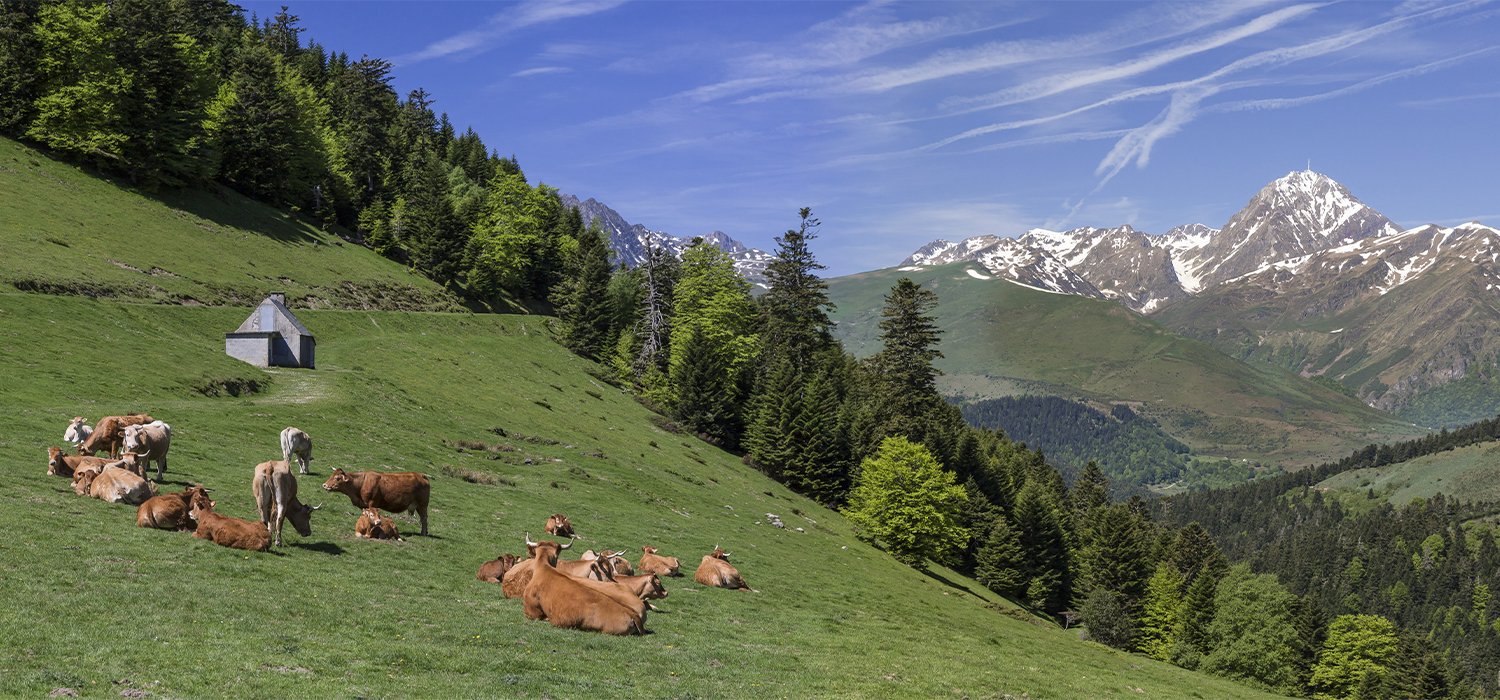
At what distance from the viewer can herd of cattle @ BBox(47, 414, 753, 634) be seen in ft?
60.5

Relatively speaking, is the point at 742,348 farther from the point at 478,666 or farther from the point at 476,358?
the point at 478,666

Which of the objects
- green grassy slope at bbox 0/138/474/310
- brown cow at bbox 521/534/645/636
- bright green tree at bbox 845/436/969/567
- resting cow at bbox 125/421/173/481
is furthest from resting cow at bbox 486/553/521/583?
bright green tree at bbox 845/436/969/567

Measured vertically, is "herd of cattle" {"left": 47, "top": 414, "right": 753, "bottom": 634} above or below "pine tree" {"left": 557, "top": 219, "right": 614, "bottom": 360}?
below

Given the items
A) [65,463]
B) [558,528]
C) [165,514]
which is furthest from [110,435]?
[558,528]

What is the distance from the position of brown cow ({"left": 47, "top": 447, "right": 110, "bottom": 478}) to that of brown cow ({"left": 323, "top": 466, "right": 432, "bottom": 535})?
626 centimetres

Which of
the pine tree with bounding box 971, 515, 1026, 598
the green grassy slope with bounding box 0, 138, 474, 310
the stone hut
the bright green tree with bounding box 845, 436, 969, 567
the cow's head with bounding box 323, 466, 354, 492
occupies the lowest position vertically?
the pine tree with bounding box 971, 515, 1026, 598

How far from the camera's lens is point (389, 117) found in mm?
159625

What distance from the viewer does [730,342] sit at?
9475 cm

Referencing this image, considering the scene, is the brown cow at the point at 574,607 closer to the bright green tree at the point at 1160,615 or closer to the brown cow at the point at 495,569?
the brown cow at the point at 495,569

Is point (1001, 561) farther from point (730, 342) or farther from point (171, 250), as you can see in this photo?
point (171, 250)

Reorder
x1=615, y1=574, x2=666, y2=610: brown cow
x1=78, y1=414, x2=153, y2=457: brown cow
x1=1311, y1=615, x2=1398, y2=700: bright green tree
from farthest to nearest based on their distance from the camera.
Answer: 1. x1=1311, y1=615, x2=1398, y2=700: bright green tree
2. x1=78, y1=414, x2=153, y2=457: brown cow
3. x1=615, y1=574, x2=666, y2=610: brown cow

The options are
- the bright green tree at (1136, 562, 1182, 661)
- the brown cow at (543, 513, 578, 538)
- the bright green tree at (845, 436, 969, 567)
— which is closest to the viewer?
the brown cow at (543, 513, 578, 538)

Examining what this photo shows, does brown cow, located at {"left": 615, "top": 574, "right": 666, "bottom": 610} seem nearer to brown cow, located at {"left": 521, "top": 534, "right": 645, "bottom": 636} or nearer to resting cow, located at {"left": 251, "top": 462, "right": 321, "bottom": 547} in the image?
brown cow, located at {"left": 521, "top": 534, "right": 645, "bottom": 636}

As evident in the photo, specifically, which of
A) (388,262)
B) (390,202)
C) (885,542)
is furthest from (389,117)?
(885,542)
